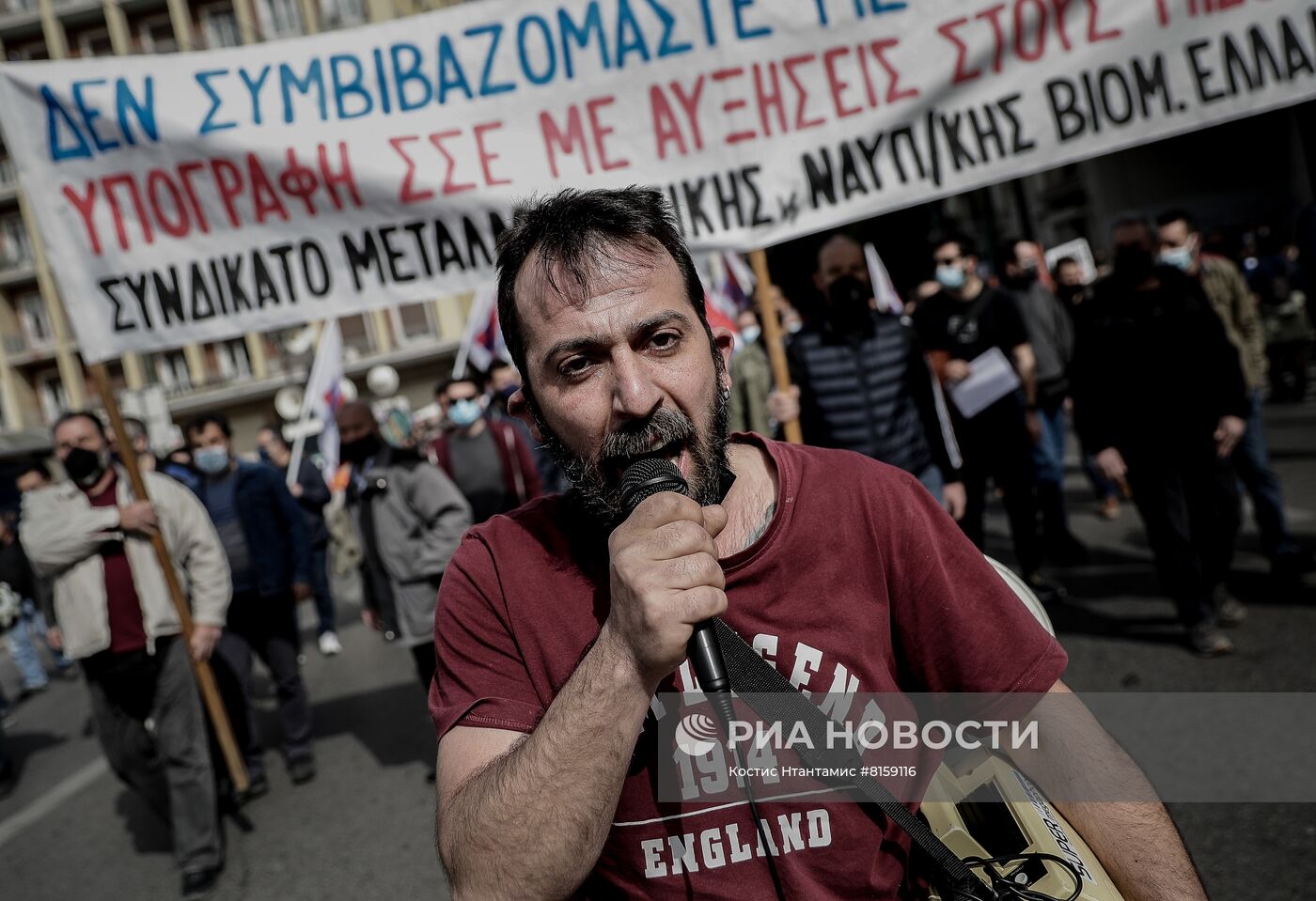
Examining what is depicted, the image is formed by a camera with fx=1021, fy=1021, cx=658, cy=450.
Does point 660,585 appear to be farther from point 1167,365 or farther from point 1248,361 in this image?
point 1248,361

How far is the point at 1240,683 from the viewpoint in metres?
4.12

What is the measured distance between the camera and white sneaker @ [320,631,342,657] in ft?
27.9

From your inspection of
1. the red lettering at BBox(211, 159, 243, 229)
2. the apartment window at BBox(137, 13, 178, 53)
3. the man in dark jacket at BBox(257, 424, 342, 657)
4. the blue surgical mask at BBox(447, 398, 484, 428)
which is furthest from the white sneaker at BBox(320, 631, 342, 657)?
the apartment window at BBox(137, 13, 178, 53)

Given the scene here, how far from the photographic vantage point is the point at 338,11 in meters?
34.2

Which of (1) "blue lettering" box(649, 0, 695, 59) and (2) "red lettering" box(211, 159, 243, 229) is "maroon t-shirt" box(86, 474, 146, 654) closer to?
(2) "red lettering" box(211, 159, 243, 229)

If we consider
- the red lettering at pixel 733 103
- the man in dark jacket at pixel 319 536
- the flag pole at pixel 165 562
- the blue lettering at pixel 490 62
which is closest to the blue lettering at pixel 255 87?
the blue lettering at pixel 490 62

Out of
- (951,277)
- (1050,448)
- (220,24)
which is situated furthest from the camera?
(220,24)

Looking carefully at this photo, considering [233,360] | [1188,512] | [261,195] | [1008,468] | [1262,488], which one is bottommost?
[1262,488]

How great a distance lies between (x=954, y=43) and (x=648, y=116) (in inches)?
42.8

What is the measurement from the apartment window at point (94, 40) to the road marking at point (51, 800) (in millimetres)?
36759

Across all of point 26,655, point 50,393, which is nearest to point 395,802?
point 26,655

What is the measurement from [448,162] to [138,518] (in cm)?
204

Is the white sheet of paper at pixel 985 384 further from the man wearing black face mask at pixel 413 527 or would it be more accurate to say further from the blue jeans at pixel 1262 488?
the man wearing black face mask at pixel 413 527

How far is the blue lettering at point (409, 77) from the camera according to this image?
362cm
